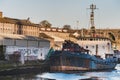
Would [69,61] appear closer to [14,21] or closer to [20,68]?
[20,68]

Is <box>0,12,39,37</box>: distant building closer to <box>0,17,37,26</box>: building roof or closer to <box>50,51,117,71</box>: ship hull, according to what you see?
<box>0,17,37,26</box>: building roof

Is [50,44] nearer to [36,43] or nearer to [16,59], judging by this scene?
[36,43]

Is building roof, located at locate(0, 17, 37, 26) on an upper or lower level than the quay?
upper

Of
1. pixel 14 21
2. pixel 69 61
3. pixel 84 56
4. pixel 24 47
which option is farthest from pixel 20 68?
pixel 14 21

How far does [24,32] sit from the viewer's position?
8269 cm

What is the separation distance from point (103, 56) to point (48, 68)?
13.2 meters

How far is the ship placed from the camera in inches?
2315

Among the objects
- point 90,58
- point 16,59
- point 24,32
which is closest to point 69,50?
point 90,58

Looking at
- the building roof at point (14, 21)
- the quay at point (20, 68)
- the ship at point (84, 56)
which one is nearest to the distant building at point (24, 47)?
the quay at point (20, 68)

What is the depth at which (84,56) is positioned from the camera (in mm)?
59656

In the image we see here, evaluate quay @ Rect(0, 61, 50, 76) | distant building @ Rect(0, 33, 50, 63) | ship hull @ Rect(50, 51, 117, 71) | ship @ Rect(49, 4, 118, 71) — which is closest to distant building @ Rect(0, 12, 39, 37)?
distant building @ Rect(0, 33, 50, 63)

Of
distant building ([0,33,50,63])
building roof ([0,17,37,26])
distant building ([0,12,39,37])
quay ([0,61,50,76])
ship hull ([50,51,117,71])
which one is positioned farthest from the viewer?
building roof ([0,17,37,26])

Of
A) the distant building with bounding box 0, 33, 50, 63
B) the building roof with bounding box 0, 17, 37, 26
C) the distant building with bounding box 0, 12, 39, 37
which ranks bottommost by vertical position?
the distant building with bounding box 0, 33, 50, 63

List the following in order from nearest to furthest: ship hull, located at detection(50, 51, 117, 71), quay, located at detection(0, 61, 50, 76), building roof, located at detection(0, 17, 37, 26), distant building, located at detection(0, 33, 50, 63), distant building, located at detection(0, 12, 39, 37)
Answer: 1. quay, located at detection(0, 61, 50, 76)
2. ship hull, located at detection(50, 51, 117, 71)
3. distant building, located at detection(0, 33, 50, 63)
4. distant building, located at detection(0, 12, 39, 37)
5. building roof, located at detection(0, 17, 37, 26)
